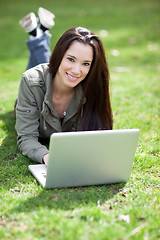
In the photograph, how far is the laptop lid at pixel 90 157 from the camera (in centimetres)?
181

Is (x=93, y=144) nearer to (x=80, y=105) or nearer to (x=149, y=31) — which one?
(x=80, y=105)

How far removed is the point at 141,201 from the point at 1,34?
242 inches

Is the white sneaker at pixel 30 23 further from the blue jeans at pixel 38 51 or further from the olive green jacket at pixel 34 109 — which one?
the olive green jacket at pixel 34 109

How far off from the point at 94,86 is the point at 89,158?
0.91 m

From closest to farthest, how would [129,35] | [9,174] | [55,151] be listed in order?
1. [55,151]
2. [9,174]
3. [129,35]

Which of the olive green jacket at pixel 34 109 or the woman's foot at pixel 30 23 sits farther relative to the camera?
the woman's foot at pixel 30 23

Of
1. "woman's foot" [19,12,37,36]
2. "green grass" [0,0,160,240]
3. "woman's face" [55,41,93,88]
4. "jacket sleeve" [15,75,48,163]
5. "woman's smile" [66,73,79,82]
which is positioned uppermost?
"woman's foot" [19,12,37,36]

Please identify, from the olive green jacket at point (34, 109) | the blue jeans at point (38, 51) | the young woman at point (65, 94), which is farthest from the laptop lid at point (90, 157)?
the blue jeans at point (38, 51)

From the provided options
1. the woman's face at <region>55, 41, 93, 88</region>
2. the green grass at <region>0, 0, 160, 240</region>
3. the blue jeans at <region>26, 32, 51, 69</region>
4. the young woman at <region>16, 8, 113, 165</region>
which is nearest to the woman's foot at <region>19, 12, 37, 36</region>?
the blue jeans at <region>26, 32, 51, 69</region>

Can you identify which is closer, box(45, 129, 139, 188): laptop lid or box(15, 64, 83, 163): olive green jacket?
box(45, 129, 139, 188): laptop lid

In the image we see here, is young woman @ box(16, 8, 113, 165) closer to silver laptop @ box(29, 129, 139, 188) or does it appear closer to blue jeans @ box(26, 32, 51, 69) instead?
silver laptop @ box(29, 129, 139, 188)

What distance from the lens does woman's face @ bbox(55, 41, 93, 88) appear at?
238cm

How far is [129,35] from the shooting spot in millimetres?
7359

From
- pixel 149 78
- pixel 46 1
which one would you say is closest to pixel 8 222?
pixel 149 78
